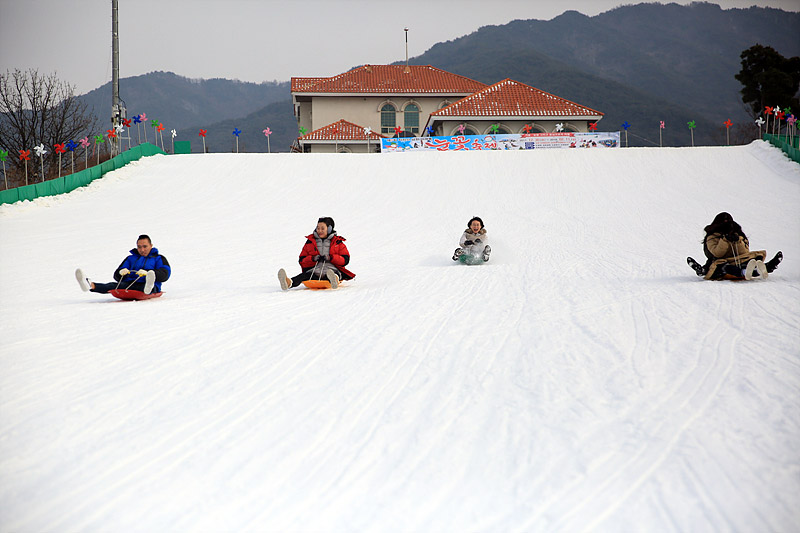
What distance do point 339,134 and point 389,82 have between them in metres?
7.45

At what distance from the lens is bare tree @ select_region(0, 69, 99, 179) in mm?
36781

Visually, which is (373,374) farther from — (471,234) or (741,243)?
(471,234)

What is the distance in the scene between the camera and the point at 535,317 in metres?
6.84

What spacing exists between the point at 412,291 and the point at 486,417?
495 centimetres

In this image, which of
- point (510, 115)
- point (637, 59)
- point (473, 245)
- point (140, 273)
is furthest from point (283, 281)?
point (637, 59)

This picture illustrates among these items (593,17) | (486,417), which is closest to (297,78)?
(486,417)

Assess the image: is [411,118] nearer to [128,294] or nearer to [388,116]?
[388,116]

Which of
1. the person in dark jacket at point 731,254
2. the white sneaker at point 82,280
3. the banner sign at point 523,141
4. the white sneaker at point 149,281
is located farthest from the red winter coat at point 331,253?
the banner sign at point 523,141

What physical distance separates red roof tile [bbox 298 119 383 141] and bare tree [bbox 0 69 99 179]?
14788 millimetres

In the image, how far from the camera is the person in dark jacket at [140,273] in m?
8.09

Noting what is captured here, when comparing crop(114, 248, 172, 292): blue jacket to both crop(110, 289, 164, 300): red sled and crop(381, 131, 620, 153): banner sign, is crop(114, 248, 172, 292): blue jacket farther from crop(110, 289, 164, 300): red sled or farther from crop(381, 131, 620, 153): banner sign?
crop(381, 131, 620, 153): banner sign

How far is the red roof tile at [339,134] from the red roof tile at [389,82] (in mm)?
4043

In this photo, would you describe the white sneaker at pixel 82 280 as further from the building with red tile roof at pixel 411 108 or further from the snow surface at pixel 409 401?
the building with red tile roof at pixel 411 108

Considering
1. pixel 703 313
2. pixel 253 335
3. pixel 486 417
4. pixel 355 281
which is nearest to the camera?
pixel 486 417
